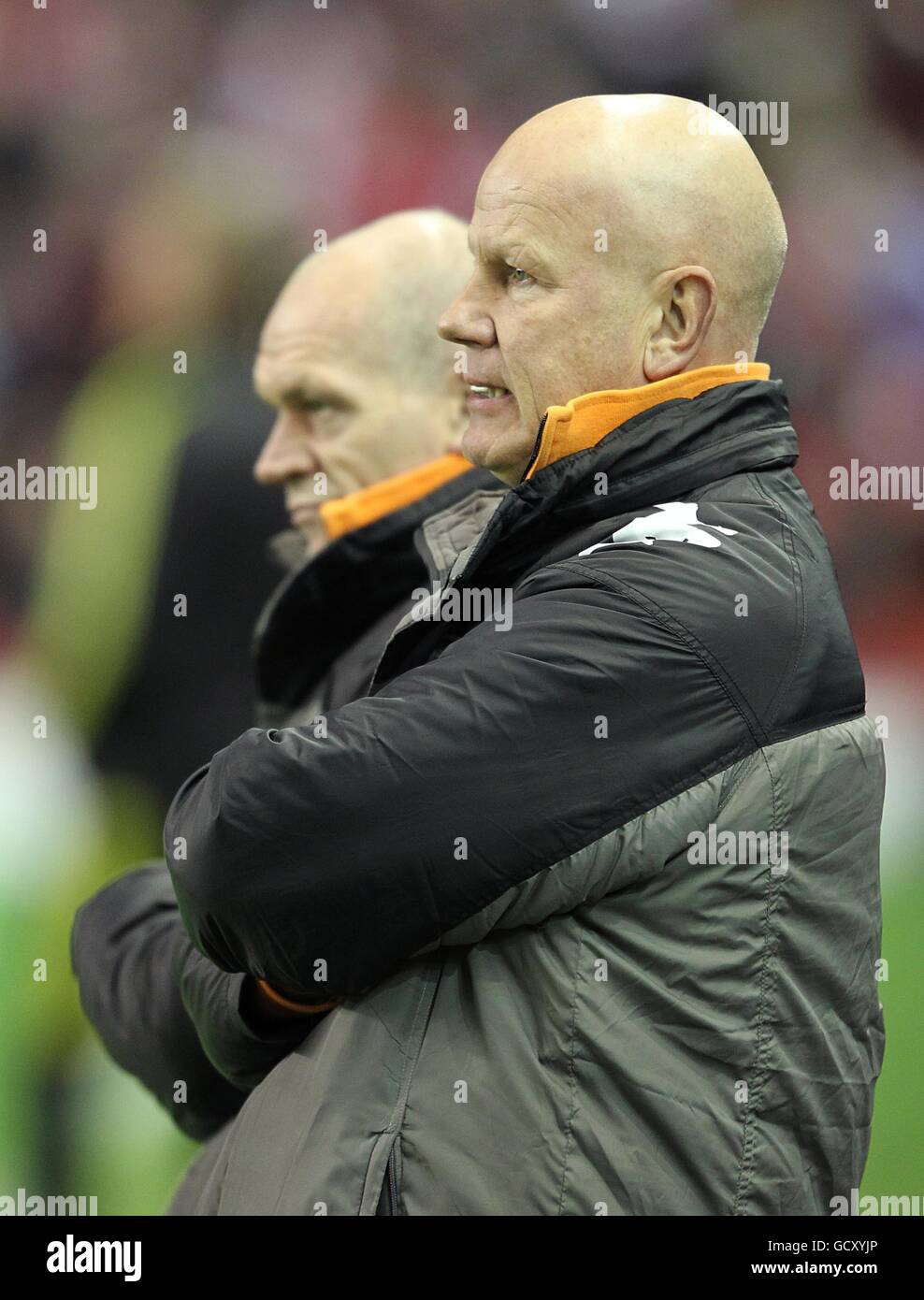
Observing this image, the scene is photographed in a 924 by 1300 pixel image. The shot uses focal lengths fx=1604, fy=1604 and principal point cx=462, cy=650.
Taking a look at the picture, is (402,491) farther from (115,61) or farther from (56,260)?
(115,61)

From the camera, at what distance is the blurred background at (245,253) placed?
321cm

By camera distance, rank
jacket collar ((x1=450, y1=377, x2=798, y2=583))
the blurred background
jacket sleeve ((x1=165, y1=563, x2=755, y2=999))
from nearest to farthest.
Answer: jacket sleeve ((x1=165, y1=563, x2=755, y2=999)), jacket collar ((x1=450, y1=377, x2=798, y2=583)), the blurred background

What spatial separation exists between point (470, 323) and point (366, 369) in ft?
2.46

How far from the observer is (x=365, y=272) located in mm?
2092

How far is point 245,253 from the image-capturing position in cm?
375

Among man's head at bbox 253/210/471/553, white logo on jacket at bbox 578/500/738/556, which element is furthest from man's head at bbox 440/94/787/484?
man's head at bbox 253/210/471/553

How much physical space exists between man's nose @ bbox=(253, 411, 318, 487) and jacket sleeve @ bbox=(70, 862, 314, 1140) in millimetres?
618

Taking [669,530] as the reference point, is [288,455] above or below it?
above

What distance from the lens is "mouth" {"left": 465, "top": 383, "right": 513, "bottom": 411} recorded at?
1.35 m

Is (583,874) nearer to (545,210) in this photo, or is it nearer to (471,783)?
(471,783)

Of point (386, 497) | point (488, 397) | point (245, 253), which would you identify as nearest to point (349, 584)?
point (386, 497)

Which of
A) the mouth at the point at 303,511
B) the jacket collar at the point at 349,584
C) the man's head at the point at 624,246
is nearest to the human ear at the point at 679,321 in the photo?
the man's head at the point at 624,246

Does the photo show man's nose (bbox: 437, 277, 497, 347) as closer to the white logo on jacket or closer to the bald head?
the bald head

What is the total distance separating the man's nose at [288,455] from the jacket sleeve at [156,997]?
2.03 ft
